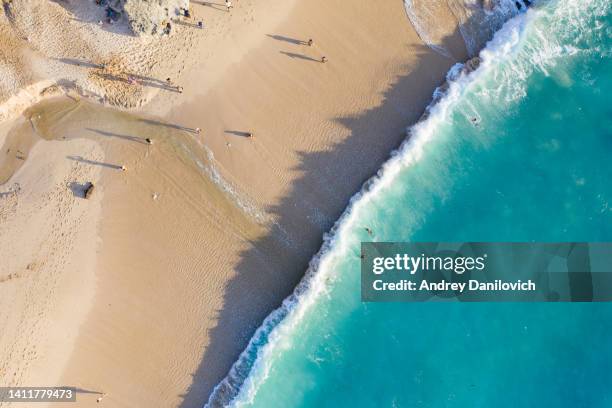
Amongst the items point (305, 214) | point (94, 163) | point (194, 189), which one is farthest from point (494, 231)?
point (94, 163)

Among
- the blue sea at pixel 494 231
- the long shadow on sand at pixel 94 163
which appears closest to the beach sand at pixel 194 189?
the long shadow on sand at pixel 94 163

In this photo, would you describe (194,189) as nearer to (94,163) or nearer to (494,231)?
(94,163)

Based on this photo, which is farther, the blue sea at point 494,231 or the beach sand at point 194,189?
the blue sea at point 494,231

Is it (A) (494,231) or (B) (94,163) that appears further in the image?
(A) (494,231)

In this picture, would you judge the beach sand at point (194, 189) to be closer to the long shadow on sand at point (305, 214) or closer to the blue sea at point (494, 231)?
the long shadow on sand at point (305, 214)

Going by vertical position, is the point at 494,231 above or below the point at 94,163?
above

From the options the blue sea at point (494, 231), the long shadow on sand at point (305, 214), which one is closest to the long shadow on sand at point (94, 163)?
the long shadow on sand at point (305, 214)

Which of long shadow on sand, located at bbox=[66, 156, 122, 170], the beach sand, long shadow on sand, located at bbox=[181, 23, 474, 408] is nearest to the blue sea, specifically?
long shadow on sand, located at bbox=[181, 23, 474, 408]
